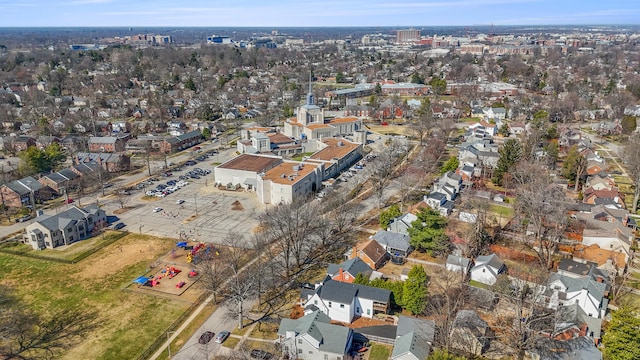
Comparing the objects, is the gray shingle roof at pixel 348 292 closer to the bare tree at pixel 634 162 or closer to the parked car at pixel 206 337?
the parked car at pixel 206 337

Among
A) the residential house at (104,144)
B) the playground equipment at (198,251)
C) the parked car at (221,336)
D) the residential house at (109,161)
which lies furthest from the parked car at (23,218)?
the parked car at (221,336)

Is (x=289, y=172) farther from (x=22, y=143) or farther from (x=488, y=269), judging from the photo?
(x=22, y=143)

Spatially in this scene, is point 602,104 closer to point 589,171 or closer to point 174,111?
point 589,171

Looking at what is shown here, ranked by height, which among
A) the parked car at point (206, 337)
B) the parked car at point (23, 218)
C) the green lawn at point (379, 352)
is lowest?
the green lawn at point (379, 352)

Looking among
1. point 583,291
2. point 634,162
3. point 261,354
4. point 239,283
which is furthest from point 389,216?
point 634,162

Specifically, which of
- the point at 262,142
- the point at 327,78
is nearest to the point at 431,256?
the point at 262,142

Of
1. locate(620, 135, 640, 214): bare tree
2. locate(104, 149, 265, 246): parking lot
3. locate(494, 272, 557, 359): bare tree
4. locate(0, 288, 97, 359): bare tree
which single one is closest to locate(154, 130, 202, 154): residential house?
locate(104, 149, 265, 246): parking lot

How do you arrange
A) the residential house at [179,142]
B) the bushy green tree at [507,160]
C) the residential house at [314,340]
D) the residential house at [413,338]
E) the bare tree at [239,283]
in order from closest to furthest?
the residential house at [413,338], the residential house at [314,340], the bare tree at [239,283], the bushy green tree at [507,160], the residential house at [179,142]
